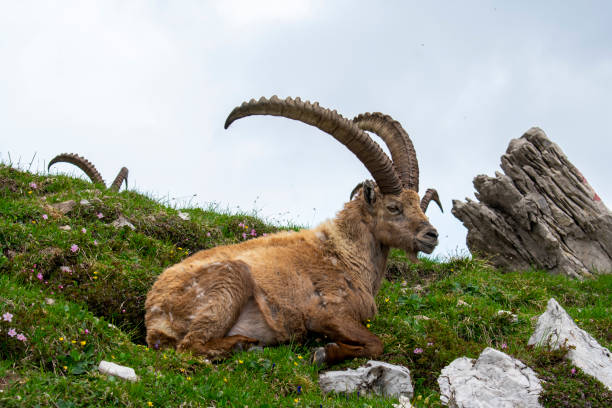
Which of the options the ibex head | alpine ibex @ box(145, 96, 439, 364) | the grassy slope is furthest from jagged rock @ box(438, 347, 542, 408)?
the ibex head

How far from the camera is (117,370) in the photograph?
6.00m

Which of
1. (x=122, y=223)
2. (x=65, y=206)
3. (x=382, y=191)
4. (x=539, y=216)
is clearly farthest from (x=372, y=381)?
(x=539, y=216)

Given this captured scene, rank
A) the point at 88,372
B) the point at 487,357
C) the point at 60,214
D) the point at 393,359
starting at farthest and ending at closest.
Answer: the point at 60,214 < the point at 393,359 < the point at 487,357 < the point at 88,372

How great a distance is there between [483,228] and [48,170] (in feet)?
38.7

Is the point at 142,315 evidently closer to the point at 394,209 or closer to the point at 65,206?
the point at 65,206

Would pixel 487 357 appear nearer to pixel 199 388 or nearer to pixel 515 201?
pixel 199 388

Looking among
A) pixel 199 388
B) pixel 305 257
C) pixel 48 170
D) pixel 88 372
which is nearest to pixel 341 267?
pixel 305 257

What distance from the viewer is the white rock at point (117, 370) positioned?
593 cm

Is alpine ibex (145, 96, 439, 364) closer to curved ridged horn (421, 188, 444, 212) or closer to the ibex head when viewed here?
the ibex head

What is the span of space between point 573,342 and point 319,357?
3427mm

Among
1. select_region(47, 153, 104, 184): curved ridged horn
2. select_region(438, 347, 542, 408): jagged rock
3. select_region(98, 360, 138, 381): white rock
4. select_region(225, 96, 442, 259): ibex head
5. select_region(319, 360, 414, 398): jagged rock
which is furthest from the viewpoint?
select_region(47, 153, 104, 184): curved ridged horn

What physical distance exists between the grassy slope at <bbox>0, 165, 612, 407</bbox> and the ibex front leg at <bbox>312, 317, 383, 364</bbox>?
22 centimetres

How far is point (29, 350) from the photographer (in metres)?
6.14

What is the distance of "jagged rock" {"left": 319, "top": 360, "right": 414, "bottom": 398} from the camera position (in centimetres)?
677
